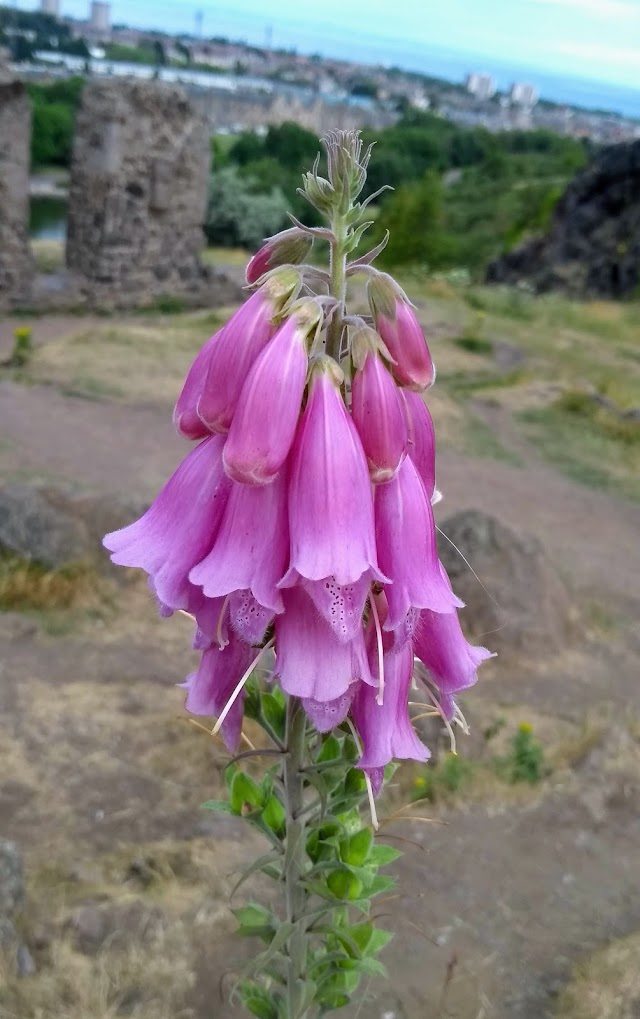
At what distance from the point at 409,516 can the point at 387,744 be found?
Answer: 0.42 meters

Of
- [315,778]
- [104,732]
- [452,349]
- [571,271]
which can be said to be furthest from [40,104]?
[315,778]

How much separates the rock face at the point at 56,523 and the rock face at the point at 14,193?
361 inches

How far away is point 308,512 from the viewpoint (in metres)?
1.39

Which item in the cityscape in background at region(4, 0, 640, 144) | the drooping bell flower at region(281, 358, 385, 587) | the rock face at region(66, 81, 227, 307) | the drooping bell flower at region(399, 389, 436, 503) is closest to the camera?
the drooping bell flower at region(281, 358, 385, 587)

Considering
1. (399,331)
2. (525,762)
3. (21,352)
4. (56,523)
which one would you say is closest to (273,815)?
(399,331)

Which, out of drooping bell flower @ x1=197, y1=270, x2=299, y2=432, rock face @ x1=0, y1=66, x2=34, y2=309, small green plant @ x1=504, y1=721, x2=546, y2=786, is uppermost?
drooping bell flower @ x1=197, y1=270, x2=299, y2=432

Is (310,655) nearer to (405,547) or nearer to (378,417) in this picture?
(405,547)

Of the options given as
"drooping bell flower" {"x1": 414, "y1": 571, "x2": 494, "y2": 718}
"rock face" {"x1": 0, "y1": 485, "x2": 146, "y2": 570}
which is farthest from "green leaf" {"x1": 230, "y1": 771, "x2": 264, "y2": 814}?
"rock face" {"x1": 0, "y1": 485, "x2": 146, "y2": 570}

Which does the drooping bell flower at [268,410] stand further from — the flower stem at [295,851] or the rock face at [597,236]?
the rock face at [597,236]

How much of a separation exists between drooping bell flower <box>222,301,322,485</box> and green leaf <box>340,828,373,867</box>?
3.03 ft

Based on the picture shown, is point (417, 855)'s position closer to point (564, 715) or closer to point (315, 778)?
point (564, 715)

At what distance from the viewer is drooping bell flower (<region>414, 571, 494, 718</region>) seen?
1636 millimetres

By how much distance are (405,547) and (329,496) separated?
0.18 meters

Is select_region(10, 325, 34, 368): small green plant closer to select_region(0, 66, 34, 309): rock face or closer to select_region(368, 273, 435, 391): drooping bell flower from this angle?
select_region(0, 66, 34, 309): rock face
